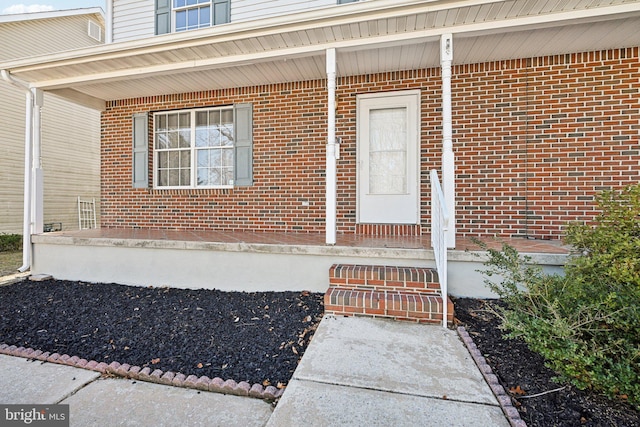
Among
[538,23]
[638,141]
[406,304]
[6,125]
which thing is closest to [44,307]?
[406,304]

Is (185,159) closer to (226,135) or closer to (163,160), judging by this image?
(163,160)

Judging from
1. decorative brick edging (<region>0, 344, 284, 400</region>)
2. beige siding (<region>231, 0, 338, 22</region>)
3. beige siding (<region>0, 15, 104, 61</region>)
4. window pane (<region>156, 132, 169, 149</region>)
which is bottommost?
decorative brick edging (<region>0, 344, 284, 400</region>)

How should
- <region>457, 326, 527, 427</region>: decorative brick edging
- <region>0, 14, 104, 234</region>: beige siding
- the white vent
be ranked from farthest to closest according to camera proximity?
the white vent < <region>0, 14, 104, 234</region>: beige siding < <region>457, 326, 527, 427</region>: decorative brick edging

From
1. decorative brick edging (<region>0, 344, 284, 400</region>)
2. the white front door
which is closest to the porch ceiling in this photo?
the white front door

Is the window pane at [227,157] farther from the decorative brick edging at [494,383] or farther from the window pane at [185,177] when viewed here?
the decorative brick edging at [494,383]

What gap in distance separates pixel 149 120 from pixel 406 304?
553 centimetres

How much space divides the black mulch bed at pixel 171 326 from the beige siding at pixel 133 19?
4553 mm

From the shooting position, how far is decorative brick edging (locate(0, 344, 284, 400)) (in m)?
1.86

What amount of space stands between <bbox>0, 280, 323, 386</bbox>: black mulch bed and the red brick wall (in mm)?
1906

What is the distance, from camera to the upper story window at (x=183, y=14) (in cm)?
554

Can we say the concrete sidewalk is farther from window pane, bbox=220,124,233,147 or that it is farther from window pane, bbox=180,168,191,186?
window pane, bbox=180,168,191,186

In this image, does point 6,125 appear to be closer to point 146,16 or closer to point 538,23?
point 146,16

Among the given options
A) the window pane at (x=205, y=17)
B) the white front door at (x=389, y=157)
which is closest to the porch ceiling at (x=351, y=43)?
the white front door at (x=389, y=157)

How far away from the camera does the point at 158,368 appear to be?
7.14ft
